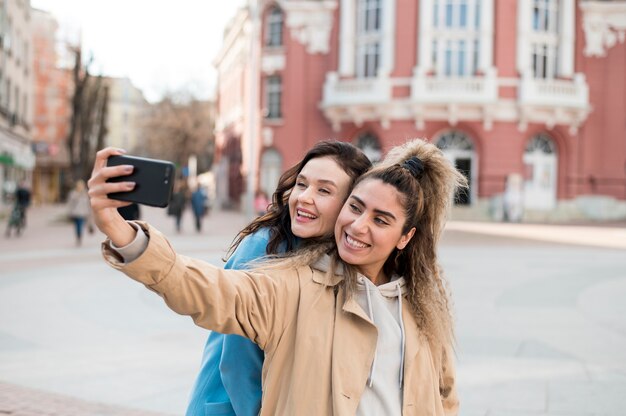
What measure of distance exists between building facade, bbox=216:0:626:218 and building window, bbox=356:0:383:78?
50 millimetres

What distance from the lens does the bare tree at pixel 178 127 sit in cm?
5966

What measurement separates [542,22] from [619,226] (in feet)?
33.7

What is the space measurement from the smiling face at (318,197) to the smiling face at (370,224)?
7.9 inches

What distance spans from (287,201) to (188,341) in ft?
A: 16.5

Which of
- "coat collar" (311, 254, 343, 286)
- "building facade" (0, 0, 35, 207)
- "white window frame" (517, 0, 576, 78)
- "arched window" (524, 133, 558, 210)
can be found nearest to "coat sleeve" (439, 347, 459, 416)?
"coat collar" (311, 254, 343, 286)

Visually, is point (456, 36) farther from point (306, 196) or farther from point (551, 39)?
point (306, 196)

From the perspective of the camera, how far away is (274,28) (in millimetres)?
37750

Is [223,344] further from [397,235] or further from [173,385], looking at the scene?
[173,385]

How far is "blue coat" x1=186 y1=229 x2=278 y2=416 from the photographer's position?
2.49 meters

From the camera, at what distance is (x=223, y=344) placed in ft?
8.62

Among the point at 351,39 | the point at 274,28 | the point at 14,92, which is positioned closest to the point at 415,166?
the point at 351,39

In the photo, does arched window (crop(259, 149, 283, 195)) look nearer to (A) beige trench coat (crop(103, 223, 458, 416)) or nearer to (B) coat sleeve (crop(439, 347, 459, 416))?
(B) coat sleeve (crop(439, 347, 459, 416))

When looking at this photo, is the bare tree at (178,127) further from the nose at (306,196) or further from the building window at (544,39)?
the nose at (306,196)

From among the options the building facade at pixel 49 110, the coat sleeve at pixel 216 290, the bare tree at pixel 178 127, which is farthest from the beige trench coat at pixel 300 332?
the bare tree at pixel 178 127
